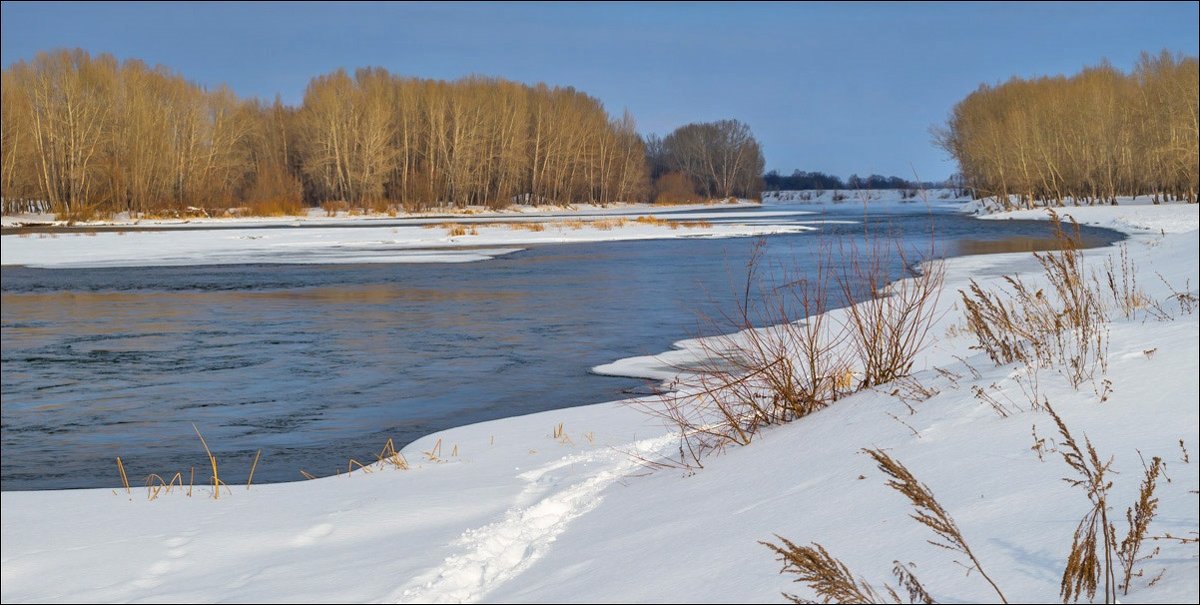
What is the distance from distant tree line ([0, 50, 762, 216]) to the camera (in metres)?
62.3

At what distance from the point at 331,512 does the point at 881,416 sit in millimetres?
3023

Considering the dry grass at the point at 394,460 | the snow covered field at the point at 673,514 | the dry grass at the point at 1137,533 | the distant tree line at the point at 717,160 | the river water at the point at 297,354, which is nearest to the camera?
the dry grass at the point at 1137,533

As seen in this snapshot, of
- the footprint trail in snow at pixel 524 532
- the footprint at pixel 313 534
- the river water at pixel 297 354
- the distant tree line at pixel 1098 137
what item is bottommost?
the river water at pixel 297 354

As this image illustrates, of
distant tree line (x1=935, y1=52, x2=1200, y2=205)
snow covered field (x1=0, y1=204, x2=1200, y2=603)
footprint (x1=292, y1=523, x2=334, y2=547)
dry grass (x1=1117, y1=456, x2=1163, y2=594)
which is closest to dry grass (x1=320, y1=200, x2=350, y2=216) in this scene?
distant tree line (x1=935, y1=52, x2=1200, y2=205)

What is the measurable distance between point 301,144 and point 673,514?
264 feet

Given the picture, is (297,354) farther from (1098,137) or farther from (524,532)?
(1098,137)

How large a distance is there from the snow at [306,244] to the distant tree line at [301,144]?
22.3 m

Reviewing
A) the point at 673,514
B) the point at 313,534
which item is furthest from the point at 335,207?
the point at 673,514

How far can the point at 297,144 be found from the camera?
8156 cm

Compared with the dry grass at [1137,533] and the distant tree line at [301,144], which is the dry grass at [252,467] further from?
the distant tree line at [301,144]

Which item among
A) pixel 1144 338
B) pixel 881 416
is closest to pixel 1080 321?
pixel 1144 338

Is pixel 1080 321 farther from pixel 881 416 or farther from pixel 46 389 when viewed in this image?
pixel 46 389

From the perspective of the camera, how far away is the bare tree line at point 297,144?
2454 inches

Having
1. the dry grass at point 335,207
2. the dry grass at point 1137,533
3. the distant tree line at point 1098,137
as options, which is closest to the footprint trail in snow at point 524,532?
the dry grass at point 1137,533
